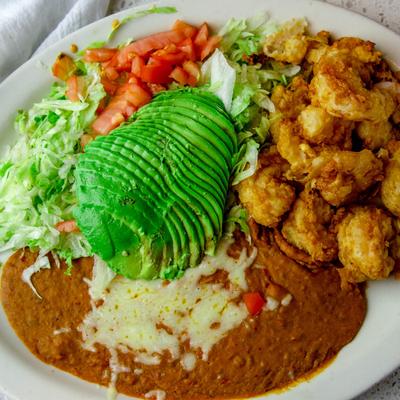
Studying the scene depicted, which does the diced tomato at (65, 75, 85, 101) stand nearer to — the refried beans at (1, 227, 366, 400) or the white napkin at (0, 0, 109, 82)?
the white napkin at (0, 0, 109, 82)

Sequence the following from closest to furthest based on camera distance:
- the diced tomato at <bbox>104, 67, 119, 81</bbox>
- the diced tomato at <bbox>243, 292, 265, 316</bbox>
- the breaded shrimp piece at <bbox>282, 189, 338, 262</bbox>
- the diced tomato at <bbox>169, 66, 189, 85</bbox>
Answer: the breaded shrimp piece at <bbox>282, 189, 338, 262</bbox> < the diced tomato at <bbox>243, 292, 265, 316</bbox> < the diced tomato at <bbox>169, 66, 189, 85</bbox> < the diced tomato at <bbox>104, 67, 119, 81</bbox>

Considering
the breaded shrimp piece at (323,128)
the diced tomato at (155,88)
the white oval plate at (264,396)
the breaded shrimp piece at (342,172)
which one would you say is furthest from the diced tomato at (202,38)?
the breaded shrimp piece at (342,172)

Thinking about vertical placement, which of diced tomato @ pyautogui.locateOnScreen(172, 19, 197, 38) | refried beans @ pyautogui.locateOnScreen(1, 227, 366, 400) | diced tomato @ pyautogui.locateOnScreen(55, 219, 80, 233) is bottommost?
refried beans @ pyautogui.locateOnScreen(1, 227, 366, 400)

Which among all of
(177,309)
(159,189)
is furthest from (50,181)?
(177,309)

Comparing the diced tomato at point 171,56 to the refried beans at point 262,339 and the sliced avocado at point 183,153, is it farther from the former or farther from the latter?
the refried beans at point 262,339

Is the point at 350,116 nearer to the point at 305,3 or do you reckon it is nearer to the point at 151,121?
the point at 305,3

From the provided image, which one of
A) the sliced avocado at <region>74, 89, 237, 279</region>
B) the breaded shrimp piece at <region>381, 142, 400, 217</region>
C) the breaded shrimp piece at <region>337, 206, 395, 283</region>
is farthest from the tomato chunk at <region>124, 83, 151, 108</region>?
the breaded shrimp piece at <region>381, 142, 400, 217</region>

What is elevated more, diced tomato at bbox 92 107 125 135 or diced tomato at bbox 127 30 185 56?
diced tomato at bbox 127 30 185 56
